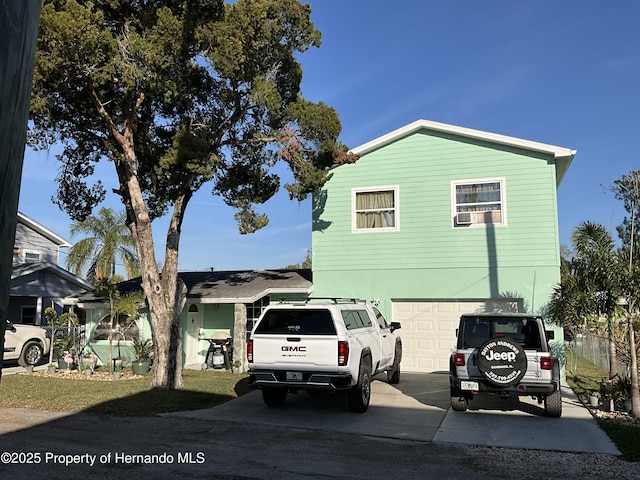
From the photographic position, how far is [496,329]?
34.4ft

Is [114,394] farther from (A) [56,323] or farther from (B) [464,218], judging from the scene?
(B) [464,218]

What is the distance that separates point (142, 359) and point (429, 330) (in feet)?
29.7

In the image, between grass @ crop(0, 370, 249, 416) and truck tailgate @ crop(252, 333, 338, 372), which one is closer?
truck tailgate @ crop(252, 333, 338, 372)

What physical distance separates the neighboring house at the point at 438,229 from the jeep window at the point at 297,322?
6.40 metres

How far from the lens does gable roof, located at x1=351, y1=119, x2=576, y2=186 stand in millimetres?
14578

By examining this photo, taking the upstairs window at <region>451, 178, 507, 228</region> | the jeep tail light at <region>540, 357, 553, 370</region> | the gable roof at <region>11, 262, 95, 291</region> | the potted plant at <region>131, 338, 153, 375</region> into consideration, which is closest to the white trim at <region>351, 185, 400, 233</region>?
the upstairs window at <region>451, 178, 507, 228</region>

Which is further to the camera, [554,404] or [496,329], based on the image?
[496,329]

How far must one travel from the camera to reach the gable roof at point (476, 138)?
47.8ft

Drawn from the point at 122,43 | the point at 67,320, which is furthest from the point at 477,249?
the point at 67,320

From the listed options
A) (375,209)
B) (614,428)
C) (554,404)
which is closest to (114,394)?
(375,209)

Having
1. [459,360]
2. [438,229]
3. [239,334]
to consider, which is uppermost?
[438,229]

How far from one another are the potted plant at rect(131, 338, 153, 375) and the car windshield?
33.5 feet

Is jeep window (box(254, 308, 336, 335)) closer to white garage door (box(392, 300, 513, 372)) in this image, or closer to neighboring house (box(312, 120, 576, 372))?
neighboring house (box(312, 120, 576, 372))

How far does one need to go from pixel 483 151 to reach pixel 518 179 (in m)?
1.36
